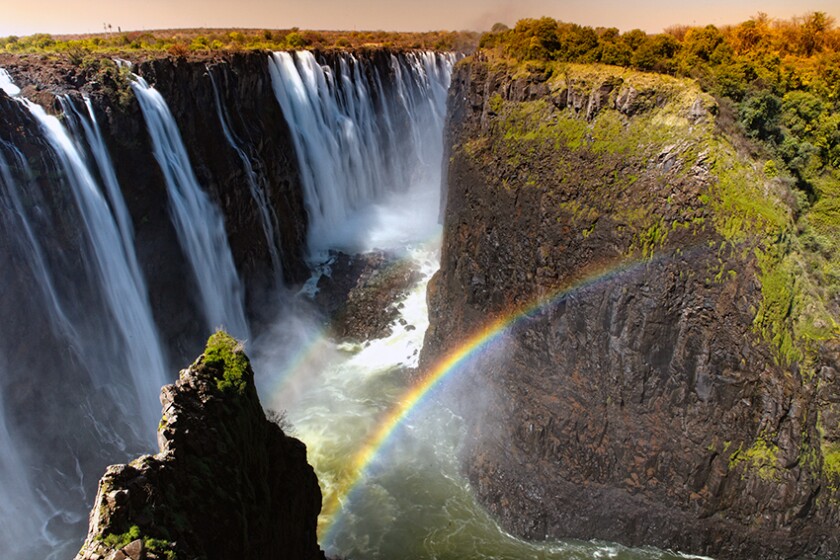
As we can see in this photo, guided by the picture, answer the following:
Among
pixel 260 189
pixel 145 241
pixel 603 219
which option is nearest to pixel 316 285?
pixel 260 189

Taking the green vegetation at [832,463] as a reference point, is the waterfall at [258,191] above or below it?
above

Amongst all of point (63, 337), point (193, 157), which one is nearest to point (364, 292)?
point (193, 157)

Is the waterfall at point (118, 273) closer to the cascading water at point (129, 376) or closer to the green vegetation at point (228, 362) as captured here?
the cascading water at point (129, 376)

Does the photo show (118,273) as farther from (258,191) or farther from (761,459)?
(761,459)

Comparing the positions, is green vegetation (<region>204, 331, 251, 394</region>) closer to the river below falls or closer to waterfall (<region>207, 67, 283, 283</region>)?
the river below falls

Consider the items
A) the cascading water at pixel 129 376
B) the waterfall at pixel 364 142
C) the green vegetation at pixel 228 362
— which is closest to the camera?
the green vegetation at pixel 228 362

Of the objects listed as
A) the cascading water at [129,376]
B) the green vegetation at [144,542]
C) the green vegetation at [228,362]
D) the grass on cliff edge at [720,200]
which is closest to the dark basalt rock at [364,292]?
the cascading water at [129,376]
